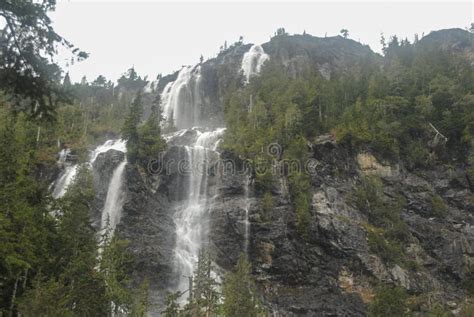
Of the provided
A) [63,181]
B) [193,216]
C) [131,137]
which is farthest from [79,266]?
[131,137]

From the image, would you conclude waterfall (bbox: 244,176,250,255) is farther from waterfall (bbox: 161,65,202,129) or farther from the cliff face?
waterfall (bbox: 161,65,202,129)

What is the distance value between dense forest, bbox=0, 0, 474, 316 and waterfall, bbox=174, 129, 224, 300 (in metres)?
2.15

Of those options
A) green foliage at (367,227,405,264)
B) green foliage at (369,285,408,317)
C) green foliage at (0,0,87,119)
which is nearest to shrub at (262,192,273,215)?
green foliage at (367,227,405,264)

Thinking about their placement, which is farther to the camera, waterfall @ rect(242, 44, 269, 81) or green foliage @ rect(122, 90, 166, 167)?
waterfall @ rect(242, 44, 269, 81)

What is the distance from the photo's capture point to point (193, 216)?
50.5 meters

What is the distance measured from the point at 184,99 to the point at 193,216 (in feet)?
140

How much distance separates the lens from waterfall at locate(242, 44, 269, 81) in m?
95.0

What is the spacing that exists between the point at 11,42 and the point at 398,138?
Answer: 54.2m

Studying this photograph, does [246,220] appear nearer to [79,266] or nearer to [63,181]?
[63,181]

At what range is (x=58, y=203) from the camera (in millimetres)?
29281

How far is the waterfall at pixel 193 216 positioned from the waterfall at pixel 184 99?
24734 mm

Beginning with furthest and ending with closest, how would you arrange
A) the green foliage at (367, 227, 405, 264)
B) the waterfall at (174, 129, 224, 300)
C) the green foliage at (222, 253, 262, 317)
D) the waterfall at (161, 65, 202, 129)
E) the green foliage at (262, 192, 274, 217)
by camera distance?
the waterfall at (161, 65, 202, 129)
the green foliage at (262, 192, 274, 217)
the green foliage at (367, 227, 405, 264)
the waterfall at (174, 129, 224, 300)
the green foliage at (222, 253, 262, 317)

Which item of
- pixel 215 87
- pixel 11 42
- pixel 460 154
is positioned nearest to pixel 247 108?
pixel 215 87

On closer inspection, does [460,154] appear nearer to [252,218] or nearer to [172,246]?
[252,218]
